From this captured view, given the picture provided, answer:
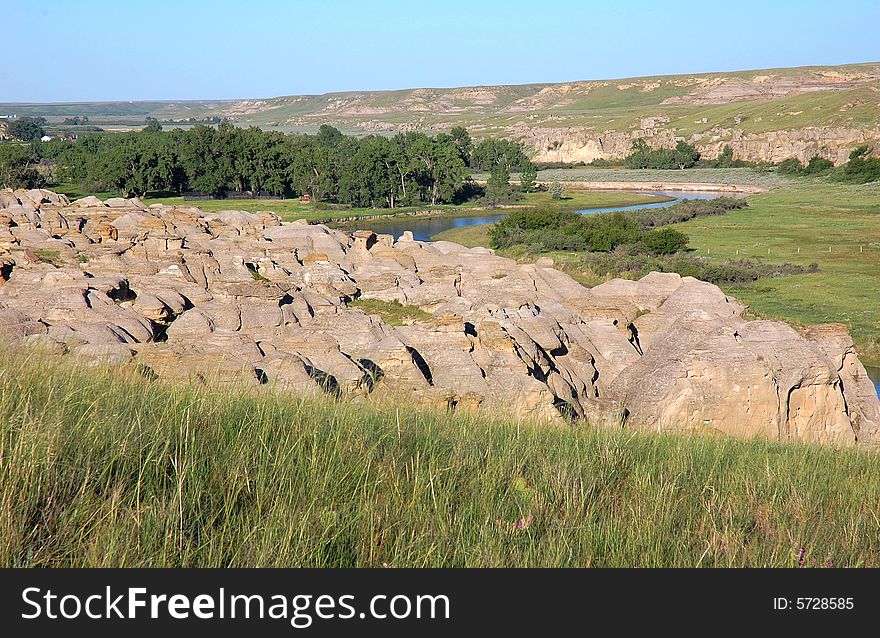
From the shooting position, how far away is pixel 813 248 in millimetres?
53938

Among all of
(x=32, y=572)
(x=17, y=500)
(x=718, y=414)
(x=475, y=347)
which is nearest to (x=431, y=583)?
(x=32, y=572)

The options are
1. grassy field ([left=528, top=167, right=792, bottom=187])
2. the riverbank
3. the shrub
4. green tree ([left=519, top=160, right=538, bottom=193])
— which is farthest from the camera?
the shrub

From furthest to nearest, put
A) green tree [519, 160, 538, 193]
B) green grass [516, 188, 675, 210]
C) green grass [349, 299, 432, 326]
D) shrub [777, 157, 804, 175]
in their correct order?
1. shrub [777, 157, 804, 175]
2. green tree [519, 160, 538, 193]
3. green grass [516, 188, 675, 210]
4. green grass [349, 299, 432, 326]

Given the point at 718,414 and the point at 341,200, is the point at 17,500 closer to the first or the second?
the point at 718,414

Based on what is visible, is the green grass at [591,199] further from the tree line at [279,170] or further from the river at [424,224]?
the tree line at [279,170]

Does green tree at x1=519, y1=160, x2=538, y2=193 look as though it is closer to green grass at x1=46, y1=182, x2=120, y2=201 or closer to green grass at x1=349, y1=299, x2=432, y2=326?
green grass at x1=46, y1=182, x2=120, y2=201

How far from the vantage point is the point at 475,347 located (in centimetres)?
1761

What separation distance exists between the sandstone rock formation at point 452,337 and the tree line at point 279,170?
55.7 meters

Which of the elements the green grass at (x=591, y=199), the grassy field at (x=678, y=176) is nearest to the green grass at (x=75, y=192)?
the green grass at (x=591, y=199)

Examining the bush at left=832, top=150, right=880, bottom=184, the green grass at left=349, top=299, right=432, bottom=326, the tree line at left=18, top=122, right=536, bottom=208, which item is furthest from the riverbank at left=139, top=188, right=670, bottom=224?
the green grass at left=349, top=299, right=432, bottom=326

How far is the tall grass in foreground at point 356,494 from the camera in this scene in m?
4.19

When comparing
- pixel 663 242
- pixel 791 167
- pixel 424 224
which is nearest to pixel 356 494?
pixel 663 242

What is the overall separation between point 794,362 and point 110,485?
14.5 meters

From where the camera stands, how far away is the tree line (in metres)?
87.8
